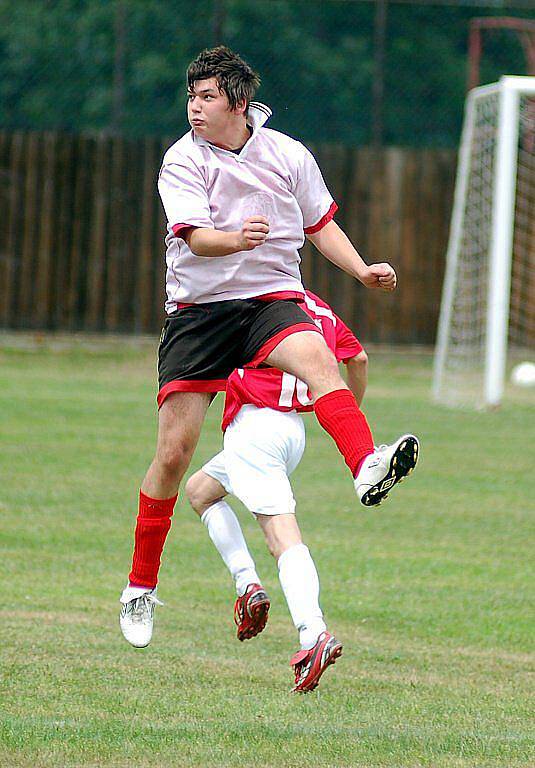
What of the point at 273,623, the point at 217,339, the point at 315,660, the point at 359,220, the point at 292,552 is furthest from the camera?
the point at 359,220

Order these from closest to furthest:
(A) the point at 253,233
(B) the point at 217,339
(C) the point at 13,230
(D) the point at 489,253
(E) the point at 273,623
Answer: (A) the point at 253,233 → (B) the point at 217,339 → (E) the point at 273,623 → (D) the point at 489,253 → (C) the point at 13,230

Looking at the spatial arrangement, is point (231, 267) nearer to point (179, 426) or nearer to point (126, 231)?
point (179, 426)

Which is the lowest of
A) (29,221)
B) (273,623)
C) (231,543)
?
(29,221)

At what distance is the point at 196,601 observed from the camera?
655 centimetres

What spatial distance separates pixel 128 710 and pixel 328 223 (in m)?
1.86

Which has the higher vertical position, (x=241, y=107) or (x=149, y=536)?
(x=241, y=107)

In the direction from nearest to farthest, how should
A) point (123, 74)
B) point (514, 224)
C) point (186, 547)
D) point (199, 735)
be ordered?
point (199, 735), point (186, 547), point (514, 224), point (123, 74)

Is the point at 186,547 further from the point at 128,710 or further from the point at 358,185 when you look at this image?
the point at 358,185

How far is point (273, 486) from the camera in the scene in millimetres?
4551

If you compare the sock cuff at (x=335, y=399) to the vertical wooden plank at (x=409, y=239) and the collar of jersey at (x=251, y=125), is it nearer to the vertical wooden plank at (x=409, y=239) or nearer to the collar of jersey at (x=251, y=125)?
the collar of jersey at (x=251, y=125)

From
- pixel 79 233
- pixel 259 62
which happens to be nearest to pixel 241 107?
pixel 79 233

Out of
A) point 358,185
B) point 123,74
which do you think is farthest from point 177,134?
point 358,185

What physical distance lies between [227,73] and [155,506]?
1.57m

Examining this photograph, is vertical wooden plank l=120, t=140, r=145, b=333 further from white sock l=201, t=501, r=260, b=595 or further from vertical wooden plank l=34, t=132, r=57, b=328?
white sock l=201, t=501, r=260, b=595
